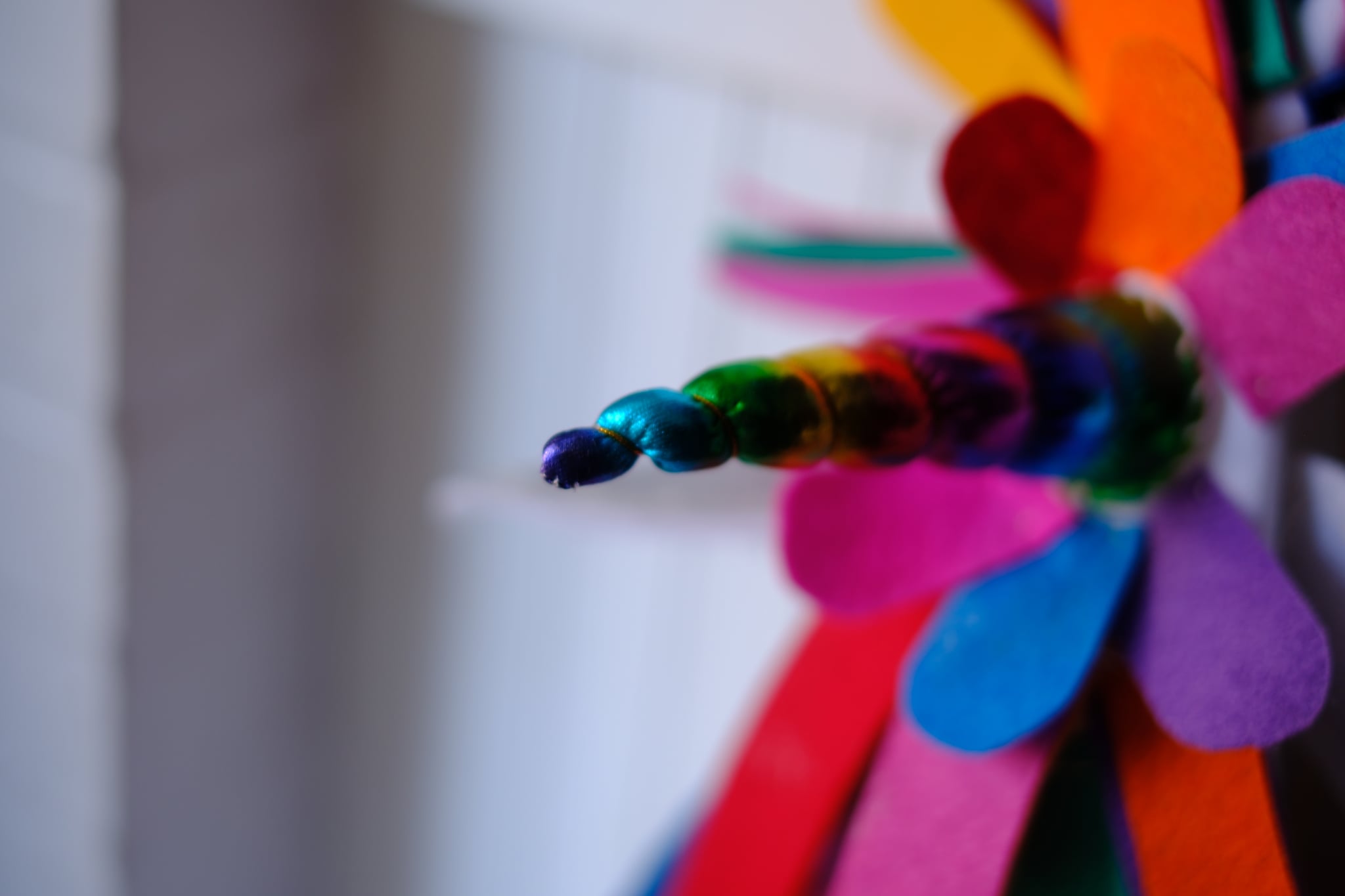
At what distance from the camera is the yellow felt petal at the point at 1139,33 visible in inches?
9.5

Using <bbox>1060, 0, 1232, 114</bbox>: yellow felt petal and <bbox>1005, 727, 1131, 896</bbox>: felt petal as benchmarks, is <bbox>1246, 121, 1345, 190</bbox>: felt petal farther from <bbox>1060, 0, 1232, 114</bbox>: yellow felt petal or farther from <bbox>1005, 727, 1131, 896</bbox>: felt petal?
<bbox>1005, 727, 1131, 896</bbox>: felt petal

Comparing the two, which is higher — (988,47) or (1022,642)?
(988,47)

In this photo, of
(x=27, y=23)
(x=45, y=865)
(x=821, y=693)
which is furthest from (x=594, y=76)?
(x=45, y=865)

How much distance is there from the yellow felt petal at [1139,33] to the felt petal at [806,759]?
0.52 feet

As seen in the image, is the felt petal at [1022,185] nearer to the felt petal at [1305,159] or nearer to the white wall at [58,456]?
the felt petal at [1305,159]

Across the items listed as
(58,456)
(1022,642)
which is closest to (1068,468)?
(1022,642)

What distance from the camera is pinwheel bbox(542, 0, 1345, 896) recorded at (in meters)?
0.22

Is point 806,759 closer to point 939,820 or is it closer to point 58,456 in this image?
point 939,820

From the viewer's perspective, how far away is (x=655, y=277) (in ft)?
2.00

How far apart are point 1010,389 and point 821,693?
0.15 metres

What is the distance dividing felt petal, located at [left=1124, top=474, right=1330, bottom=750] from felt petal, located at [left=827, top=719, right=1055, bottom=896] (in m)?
0.04

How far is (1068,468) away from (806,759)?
0.13 m

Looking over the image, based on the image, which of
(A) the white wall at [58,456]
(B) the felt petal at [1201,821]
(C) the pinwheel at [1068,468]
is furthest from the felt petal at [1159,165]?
(A) the white wall at [58,456]

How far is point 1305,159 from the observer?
222 mm
